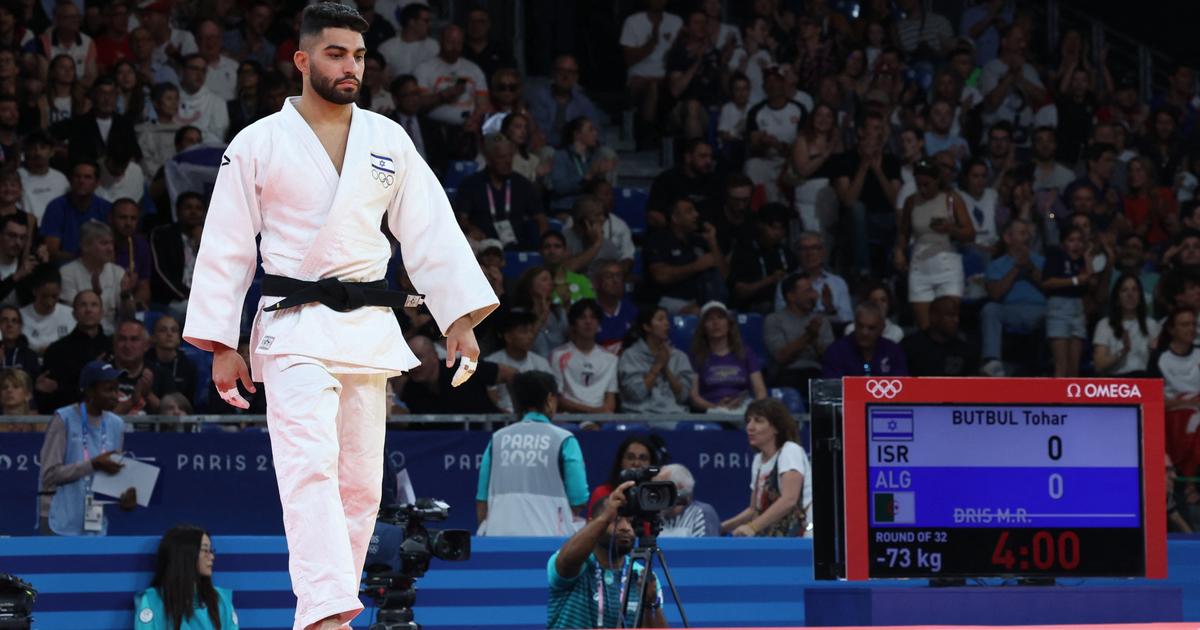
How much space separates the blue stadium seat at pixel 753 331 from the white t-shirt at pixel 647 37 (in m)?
3.22

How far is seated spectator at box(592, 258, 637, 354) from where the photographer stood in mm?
10875

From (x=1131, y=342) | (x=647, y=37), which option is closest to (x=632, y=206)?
(x=647, y=37)

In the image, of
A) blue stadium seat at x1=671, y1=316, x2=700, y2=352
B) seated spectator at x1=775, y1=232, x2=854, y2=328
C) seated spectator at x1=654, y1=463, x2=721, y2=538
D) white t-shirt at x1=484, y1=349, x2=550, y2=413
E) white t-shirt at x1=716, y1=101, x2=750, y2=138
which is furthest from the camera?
white t-shirt at x1=716, y1=101, x2=750, y2=138

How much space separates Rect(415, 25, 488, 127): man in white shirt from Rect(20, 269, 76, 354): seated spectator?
11.1 feet

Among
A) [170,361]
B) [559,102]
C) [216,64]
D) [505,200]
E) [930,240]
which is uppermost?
[216,64]

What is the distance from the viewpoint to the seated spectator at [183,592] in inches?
267

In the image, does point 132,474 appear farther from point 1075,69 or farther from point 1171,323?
point 1075,69

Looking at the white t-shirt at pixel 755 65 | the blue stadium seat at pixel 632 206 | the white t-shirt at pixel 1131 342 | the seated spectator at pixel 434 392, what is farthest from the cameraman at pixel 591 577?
the white t-shirt at pixel 755 65

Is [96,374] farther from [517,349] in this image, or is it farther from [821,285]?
[821,285]

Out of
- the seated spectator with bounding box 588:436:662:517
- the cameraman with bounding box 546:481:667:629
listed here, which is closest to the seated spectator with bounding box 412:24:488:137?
the seated spectator with bounding box 588:436:662:517

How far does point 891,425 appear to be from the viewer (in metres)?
5.98

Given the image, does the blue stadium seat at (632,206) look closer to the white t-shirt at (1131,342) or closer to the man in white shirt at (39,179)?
Result: the white t-shirt at (1131,342)

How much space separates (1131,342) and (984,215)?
1.77 m

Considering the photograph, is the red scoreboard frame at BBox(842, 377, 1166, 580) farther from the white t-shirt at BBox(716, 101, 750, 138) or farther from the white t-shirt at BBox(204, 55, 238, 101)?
the white t-shirt at BBox(716, 101, 750, 138)
